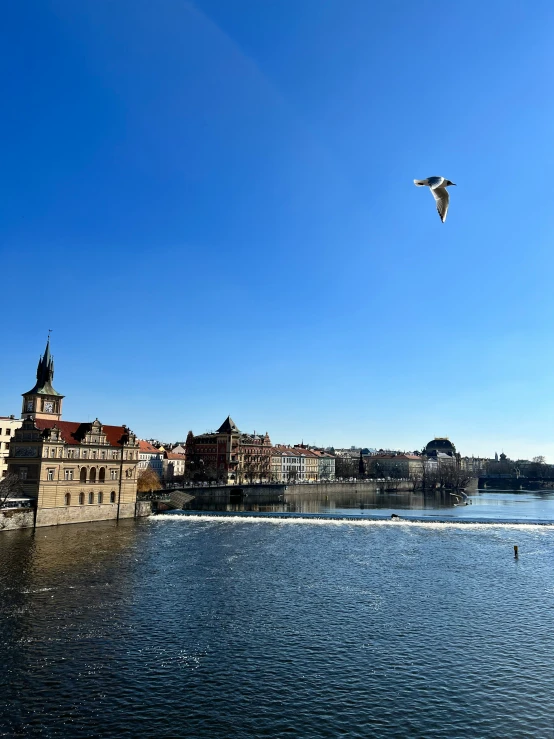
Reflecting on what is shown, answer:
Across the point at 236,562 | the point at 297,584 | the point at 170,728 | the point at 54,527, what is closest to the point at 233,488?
the point at 54,527

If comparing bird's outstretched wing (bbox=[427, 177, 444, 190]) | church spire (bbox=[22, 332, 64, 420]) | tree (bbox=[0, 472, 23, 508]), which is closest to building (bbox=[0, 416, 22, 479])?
church spire (bbox=[22, 332, 64, 420])

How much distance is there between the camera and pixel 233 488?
15325 centimetres

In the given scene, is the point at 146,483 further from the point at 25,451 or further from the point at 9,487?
the point at 9,487

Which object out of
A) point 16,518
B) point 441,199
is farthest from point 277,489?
point 441,199

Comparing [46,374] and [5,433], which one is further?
[5,433]

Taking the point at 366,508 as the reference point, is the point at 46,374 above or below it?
above

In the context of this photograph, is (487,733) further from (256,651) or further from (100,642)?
(100,642)

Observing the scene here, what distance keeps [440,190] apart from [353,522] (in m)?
78.1

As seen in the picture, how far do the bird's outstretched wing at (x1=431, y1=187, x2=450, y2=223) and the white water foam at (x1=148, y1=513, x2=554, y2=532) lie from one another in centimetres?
7349

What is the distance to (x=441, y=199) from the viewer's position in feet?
69.1

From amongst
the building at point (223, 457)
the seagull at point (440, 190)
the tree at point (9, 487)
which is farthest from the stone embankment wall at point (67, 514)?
the building at point (223, 457)

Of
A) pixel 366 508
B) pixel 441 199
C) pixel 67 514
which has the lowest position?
pixel 366 508

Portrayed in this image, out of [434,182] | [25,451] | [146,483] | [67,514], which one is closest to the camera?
[434,182]

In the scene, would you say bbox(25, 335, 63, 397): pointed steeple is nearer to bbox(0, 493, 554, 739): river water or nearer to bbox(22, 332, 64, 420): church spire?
bbox(22, 332, 64, 420): church spire
